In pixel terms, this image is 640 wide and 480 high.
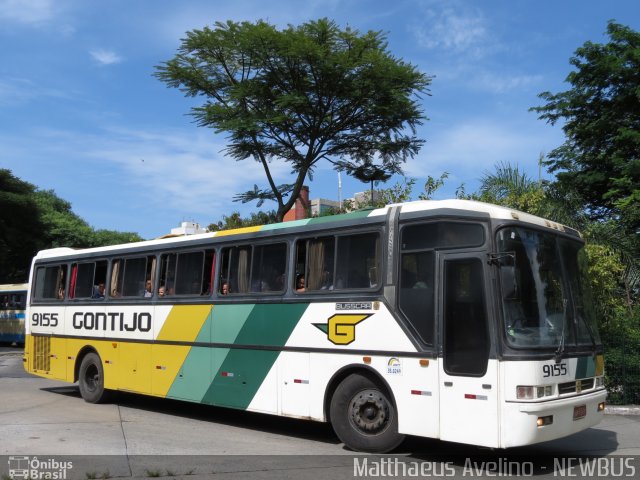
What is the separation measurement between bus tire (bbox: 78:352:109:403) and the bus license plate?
9076 millimetres

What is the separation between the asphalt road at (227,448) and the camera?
7.22 metres

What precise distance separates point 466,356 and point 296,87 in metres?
15.1

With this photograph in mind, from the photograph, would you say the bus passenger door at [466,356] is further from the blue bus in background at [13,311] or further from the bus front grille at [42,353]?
the blue bus in background at [13,311]

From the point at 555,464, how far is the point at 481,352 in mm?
1881

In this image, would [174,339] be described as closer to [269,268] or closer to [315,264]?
[269,268]

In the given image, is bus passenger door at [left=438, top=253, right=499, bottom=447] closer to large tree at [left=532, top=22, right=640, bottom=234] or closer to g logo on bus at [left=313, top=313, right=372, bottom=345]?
g logo on bus at [left=313, top=313, right=372, bottom=345]

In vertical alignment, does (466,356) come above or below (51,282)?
below

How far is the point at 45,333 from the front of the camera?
14328mm

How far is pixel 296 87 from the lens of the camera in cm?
2075

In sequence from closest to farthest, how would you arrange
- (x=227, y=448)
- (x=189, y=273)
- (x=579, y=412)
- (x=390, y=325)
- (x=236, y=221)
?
(x=579, y=412) < (x=390, y=325) < (x=227, y=448) < (x=189, y=273) < (x=236, y=221)

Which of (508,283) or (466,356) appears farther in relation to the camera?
(466,356)

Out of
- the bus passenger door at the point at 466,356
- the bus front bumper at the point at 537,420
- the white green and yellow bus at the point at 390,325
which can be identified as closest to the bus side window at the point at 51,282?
the white green and yellow bus at the point at 390,325

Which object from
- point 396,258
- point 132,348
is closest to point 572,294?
point 396,258

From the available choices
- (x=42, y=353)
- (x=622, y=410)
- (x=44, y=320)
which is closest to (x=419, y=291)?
(x=622, y=410)
